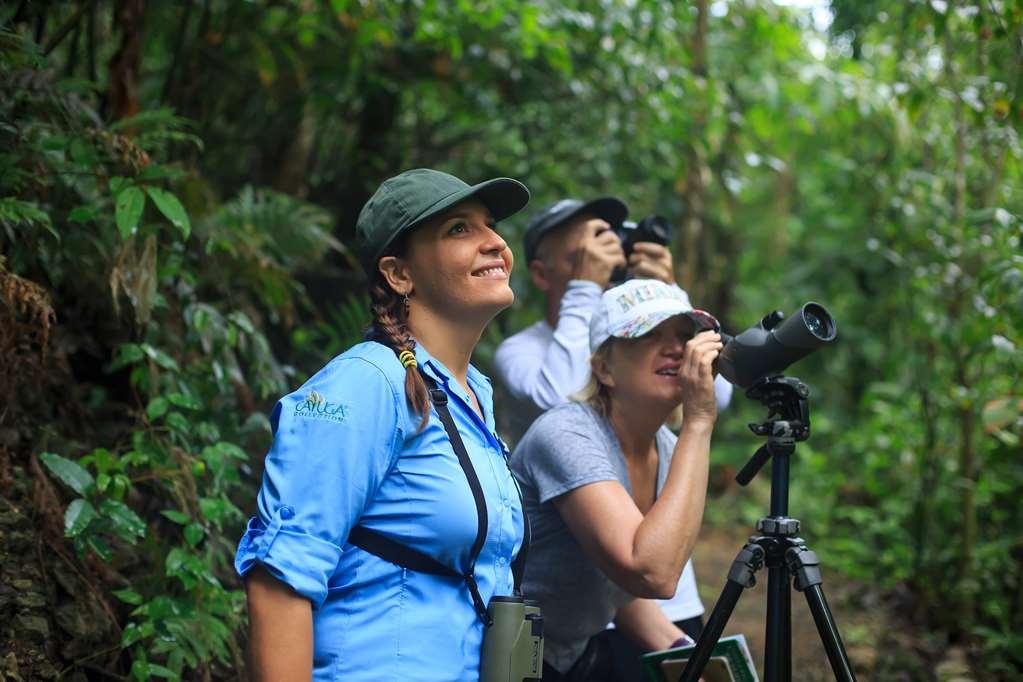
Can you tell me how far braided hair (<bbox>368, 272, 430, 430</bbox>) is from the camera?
1915 mm

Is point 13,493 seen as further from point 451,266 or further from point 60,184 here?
point 451,266

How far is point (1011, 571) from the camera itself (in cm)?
518

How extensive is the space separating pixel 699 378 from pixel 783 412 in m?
0.23

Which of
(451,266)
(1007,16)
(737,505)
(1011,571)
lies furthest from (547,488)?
(737,505)

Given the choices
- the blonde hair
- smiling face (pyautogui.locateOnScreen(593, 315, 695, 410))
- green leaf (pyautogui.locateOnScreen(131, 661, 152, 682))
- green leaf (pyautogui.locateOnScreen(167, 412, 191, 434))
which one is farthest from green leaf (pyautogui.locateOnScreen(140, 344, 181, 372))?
smiling face (pyautogui.locateOnScreen(593, 315, 695, 410))

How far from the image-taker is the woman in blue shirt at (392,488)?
1.76 meters

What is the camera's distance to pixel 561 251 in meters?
3.86

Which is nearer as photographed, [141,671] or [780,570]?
[780,570]

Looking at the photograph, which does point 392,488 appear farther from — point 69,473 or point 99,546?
point 69,473

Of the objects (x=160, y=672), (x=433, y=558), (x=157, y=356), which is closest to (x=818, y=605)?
(x=433, y=558)

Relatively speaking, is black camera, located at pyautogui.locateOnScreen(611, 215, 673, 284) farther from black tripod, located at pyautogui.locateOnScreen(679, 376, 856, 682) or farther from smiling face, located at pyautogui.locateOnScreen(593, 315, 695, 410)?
black tripod, located at pyautogui.locateOnScreen(679, 376, 856, 682)

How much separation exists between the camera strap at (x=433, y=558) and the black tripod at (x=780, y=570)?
2.53 ft

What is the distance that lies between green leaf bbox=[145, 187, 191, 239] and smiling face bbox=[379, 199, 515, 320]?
3.60ft

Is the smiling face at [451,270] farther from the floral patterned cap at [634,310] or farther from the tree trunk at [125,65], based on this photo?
the tree trunk at [125,65]
